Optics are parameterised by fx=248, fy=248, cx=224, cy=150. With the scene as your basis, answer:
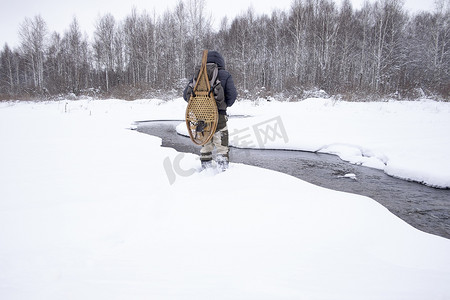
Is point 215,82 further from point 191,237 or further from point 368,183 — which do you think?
point 368,183

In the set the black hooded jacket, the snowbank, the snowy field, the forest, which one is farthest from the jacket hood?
the forest

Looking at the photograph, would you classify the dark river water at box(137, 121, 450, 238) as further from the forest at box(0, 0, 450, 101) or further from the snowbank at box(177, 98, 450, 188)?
the forest at box(0, 0, 450, 101)

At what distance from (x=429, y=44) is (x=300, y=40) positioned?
13.4 m

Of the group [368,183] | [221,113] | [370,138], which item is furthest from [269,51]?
[221,113]

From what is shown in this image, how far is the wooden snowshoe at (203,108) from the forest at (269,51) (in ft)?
41.1

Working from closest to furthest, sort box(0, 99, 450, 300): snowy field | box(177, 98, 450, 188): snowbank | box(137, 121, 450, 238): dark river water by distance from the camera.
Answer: box(0, 99, 450, 300): snowy field, box(137, 121, 450, 238): dark river water, box(177, 98, 450, 188): snowbank

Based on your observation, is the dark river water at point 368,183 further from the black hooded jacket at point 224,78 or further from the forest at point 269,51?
the forest at point 269,51

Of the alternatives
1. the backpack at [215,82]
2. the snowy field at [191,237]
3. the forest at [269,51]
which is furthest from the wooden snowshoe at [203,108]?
the forest at [269,51]

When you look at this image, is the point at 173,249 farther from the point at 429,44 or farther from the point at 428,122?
the point at 429,44

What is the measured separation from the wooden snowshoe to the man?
0.13 meters

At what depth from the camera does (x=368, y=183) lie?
384 centimetres

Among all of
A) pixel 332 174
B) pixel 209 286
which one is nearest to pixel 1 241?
pixel 209 286

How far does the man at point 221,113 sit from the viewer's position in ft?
10.8

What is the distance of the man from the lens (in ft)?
10.8
